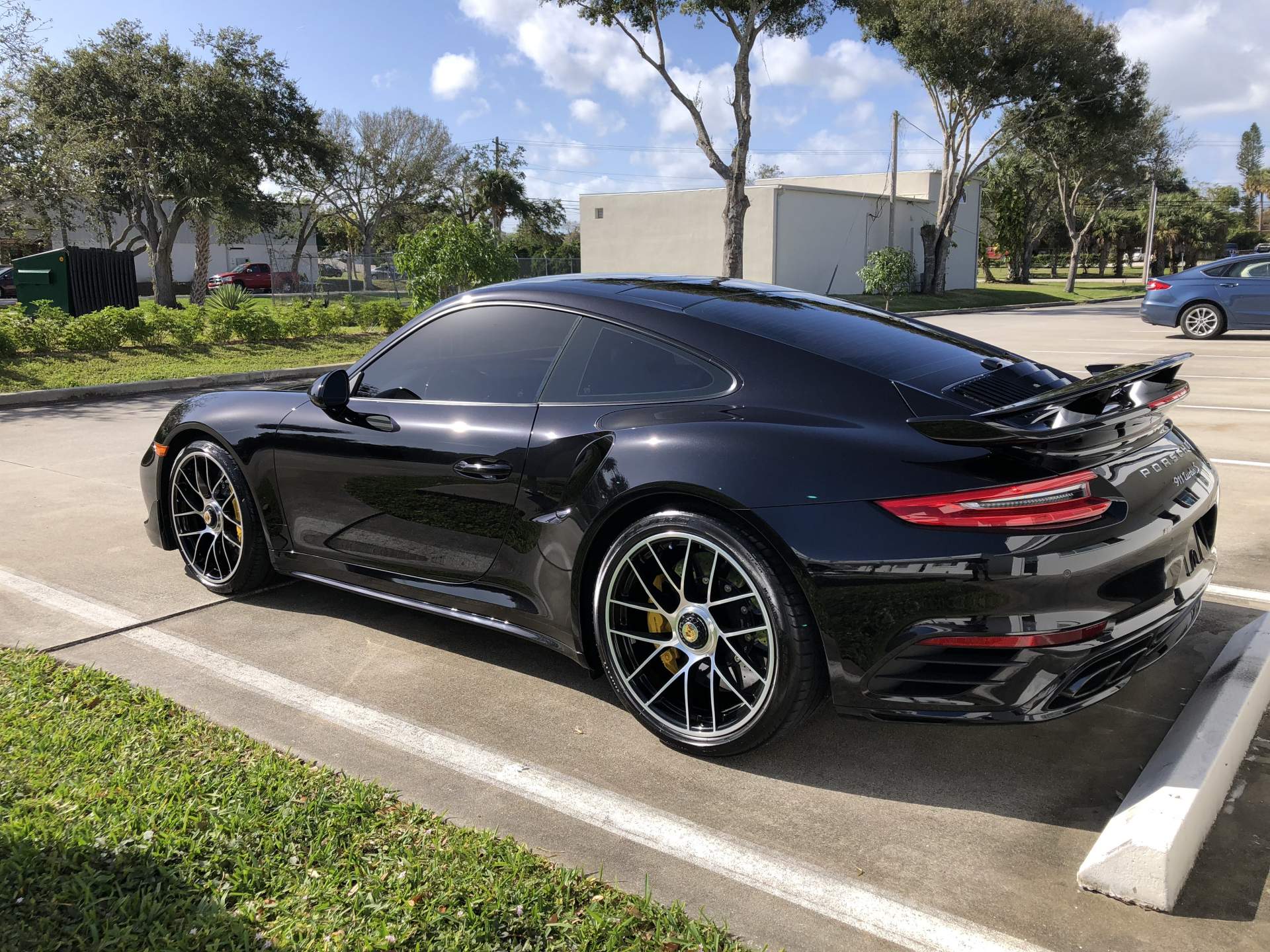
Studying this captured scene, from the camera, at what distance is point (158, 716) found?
131 inches

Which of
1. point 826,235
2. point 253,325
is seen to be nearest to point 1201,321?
point 253,325

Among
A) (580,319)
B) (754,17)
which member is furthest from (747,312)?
(754,17)

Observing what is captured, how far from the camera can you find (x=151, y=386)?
12594mm

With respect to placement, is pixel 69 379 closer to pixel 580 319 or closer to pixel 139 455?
pixel 139 455

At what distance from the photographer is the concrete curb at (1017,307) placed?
1186 inches

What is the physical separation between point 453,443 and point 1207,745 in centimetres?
253

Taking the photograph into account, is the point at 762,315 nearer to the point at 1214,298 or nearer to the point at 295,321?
the point at 295,321

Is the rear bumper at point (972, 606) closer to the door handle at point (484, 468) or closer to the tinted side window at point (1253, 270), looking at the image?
the door handle at point (484, 468)

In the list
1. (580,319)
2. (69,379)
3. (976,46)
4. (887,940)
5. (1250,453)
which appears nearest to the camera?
(887,940)

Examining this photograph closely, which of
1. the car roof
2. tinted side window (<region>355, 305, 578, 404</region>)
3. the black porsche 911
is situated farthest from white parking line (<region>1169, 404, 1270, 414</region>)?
tinted side window (<region>355, 305, 578, 404</region>)

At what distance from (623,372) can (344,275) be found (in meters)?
61.6

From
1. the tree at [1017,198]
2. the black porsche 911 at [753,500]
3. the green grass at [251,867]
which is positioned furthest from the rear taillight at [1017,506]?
the tree at [1017,198]

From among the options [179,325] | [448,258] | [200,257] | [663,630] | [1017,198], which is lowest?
[663,630]

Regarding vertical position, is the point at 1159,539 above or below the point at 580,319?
below
